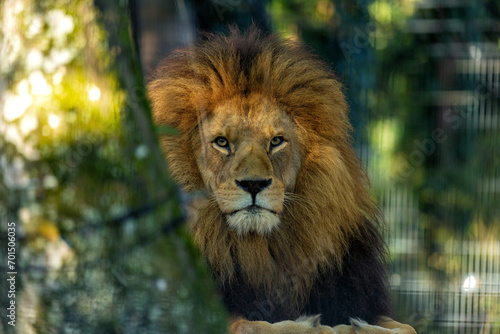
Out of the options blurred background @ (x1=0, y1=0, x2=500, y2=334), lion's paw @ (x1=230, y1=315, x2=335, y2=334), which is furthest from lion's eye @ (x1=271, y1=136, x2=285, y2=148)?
lion's paw @ (x1=230, y1=315, x2=335, y2=334)

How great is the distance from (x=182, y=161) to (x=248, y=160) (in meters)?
0.18

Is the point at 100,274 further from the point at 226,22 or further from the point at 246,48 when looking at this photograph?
the point at 226,22

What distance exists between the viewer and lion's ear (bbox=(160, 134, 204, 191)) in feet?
5.14

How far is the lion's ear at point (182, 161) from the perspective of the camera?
157 centimetres

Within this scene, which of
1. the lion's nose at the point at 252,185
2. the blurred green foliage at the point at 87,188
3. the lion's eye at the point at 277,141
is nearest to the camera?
the blurred green foliage at the point at 87,188

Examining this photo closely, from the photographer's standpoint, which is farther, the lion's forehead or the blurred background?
the lion's forehead

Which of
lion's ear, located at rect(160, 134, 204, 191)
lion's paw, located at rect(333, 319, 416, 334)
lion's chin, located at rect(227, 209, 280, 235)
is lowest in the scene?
lion's paw, located at rect(333, 319, 416, 334)

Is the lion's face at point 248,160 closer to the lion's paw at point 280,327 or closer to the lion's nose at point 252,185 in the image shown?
the lion's nose at point 252,185

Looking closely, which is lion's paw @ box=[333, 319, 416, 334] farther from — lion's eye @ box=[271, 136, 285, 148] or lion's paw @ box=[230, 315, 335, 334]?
lion's eye @ box=[271, 136, 285, 148]

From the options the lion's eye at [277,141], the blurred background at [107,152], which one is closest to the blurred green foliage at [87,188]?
the blurred background at [107,152]

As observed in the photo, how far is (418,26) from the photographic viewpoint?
2.95 metres

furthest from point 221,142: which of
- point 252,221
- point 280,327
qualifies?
point 280,327

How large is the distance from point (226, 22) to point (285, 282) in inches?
33.5

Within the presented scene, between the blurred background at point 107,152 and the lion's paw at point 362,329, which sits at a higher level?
the blurred background at point 107,152
